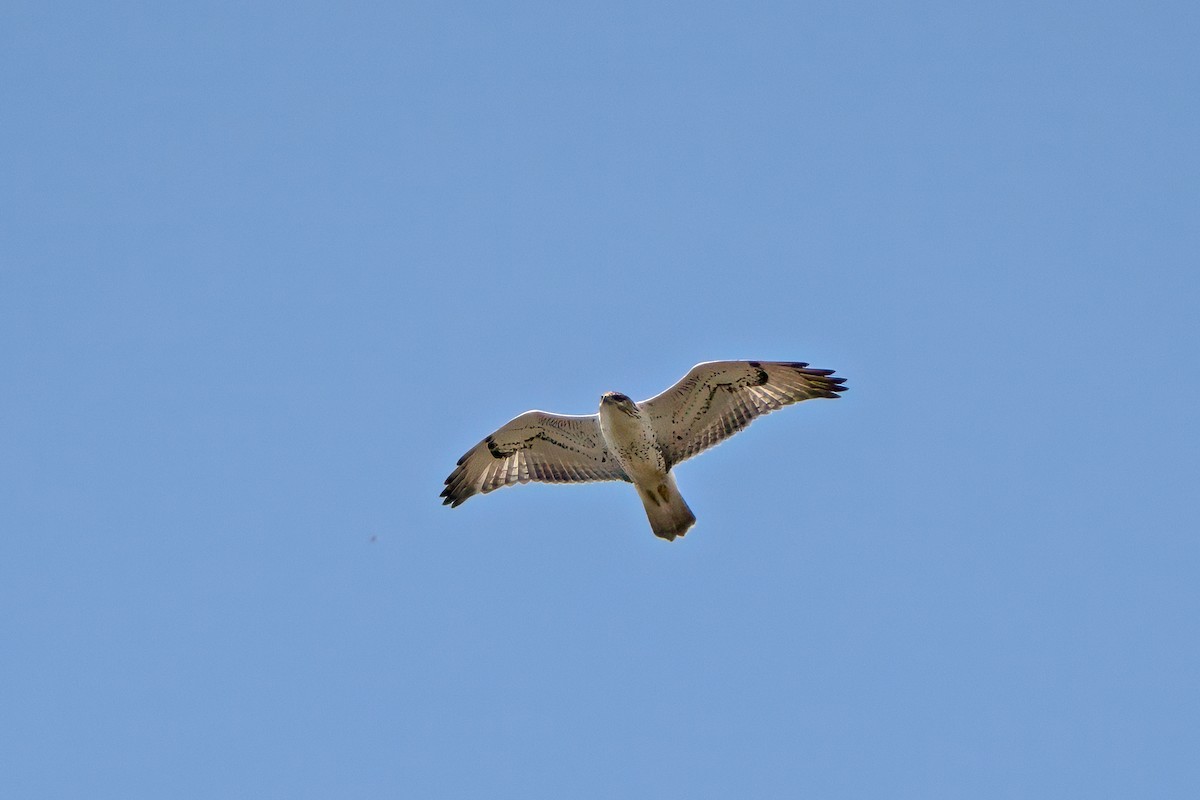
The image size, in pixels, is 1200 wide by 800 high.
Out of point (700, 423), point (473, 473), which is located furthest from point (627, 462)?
point (473, 473)

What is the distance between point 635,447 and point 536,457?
162 centimetres

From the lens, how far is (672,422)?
1741 centimetres

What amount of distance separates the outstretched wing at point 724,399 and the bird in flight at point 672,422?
0.01m

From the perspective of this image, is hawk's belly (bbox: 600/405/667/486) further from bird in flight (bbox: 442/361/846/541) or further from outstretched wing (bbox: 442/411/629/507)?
outstretched wing (bbox: 442/411/629/507)

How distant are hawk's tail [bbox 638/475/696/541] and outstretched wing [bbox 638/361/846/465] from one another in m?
0.33

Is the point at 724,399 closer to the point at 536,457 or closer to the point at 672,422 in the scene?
the point at 672,422

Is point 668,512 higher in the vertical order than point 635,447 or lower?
lower

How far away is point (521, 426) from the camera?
58.9 ft

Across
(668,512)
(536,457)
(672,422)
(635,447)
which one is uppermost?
(536,457)

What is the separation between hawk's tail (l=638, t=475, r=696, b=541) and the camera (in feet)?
56.5

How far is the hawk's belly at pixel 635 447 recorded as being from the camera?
1697 cm

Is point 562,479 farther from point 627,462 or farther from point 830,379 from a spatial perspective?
point 830,379

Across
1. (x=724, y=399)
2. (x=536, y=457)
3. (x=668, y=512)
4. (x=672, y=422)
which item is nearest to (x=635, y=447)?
(x=672, y=422)

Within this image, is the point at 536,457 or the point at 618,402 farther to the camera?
the point at 536,457
